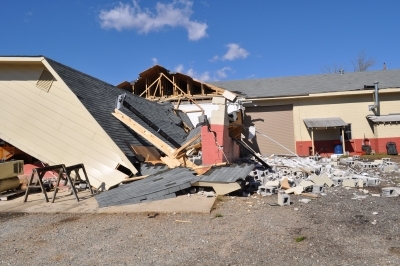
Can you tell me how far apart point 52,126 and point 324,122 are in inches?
667

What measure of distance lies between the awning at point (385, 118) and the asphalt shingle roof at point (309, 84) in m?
2.13

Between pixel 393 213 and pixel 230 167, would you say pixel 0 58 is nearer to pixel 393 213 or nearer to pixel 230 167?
pixel 230 167

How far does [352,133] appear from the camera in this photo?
855 inches

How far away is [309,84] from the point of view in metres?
24.4

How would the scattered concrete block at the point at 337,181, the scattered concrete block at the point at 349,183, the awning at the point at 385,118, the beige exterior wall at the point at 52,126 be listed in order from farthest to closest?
the awning at the point at 385,118 < the beige exterior wall at the point at 52,126 < the scattered concrete block at the point at 337,181 < the scattered concrete block at the point at 349,183

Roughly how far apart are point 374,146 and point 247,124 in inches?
345

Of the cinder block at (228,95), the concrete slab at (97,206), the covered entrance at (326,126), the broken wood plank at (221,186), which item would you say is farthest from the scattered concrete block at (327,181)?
the covered entrance at (326,126)

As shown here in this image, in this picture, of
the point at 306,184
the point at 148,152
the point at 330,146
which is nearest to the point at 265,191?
the point at 306,184

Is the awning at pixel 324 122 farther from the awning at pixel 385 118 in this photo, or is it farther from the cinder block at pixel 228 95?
the cinder block at pixel 228 95

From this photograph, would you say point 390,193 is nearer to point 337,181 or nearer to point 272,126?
point 337,181

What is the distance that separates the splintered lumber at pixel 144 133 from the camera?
11074mm

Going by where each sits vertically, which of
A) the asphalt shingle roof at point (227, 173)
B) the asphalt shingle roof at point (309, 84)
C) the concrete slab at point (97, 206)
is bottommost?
the concrete slab at point (97, 206)

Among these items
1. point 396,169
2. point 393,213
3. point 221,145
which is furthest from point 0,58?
point 396,169

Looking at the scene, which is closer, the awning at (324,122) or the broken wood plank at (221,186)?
the broken wood plank at (221,186)
